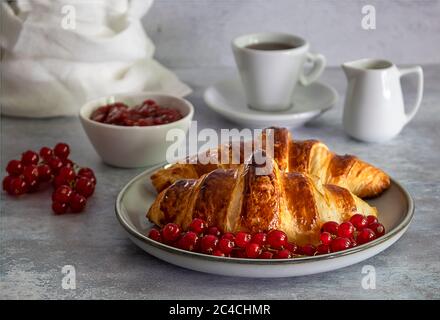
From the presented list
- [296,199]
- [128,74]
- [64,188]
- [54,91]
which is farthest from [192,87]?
[296,199]

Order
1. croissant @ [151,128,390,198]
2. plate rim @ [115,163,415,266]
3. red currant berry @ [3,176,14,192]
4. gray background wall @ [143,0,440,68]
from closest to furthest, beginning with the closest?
plate rim @ [115,163,415,266]
croissant @ [151,128,390,198]
red currant berry @ [3,176,14,192]
gray background wall @ [143,0,440,68]

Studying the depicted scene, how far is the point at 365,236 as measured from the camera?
1.04 meters

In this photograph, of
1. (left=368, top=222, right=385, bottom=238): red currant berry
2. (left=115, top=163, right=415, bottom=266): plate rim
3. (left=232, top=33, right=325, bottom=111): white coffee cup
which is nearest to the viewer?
(left=115, top=163, right=415, bottom=266): plate rim

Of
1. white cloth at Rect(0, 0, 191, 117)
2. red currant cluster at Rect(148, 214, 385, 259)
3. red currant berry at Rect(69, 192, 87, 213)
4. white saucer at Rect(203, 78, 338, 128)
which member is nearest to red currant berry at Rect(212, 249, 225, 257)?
red currant cluster at Rect(148, 214, 385, 259)

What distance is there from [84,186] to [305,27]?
36.1 inches

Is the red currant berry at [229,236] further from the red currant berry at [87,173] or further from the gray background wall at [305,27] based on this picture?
the gray background wall at [305,27]

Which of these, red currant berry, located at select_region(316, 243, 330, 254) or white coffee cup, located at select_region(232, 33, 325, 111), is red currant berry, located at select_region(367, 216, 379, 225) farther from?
white coffee cup, located at select_region(232, 33, 325, 111)

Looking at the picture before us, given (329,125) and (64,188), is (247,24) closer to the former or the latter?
(329,125)

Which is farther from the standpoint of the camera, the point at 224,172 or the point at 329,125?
the point at 329,125

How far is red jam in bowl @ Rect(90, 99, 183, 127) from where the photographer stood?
1411 mm

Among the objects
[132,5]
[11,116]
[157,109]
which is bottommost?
[11,116]

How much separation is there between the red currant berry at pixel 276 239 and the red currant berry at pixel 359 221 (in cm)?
12
